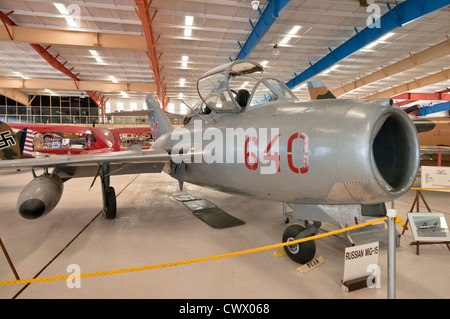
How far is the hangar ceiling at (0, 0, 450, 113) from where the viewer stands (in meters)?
10.3

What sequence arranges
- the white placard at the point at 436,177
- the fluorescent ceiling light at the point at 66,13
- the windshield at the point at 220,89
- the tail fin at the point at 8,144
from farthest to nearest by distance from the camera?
1. the fluorescent ceiling light at the point at 66,13
2. the tail fin at the point at 8,144
3. the white placard at the point at 436,177
4. the windshield at the point at 220,89

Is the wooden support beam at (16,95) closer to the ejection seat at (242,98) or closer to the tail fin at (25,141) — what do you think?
the tail fin at (25,141)

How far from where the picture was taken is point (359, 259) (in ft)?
8.45

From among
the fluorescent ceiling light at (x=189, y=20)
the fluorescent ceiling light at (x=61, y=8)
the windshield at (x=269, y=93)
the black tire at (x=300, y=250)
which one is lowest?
the black tire at (x=300, y=250)

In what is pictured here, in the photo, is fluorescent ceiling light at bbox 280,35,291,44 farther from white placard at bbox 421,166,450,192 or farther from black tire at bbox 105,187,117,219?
black tire at bbox 105,187,117,219

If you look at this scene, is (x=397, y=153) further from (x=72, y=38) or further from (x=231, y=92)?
(x=72, y=38)

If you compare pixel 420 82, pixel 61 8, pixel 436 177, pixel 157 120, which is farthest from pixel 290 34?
pixel 420 82

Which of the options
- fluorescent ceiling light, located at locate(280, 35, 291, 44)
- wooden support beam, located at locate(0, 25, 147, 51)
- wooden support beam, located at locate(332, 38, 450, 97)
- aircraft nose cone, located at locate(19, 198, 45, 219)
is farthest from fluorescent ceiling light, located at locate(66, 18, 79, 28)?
wooden support beam, located at locate(332, 38, 450, 97)

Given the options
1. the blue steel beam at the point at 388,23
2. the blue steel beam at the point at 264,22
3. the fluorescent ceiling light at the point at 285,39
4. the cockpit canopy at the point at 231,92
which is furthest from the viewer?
the fluorescent ceiling light at the point at 285,39

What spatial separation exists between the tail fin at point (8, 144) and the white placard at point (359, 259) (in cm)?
1178

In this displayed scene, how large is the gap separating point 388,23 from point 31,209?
1250cm

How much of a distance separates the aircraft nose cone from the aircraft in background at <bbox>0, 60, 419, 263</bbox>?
1cm

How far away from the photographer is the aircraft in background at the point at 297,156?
7.73 ft

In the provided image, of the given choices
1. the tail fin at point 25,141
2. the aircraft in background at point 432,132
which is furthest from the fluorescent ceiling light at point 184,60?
the tail fin at point 25,141
